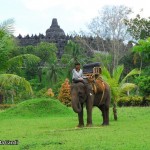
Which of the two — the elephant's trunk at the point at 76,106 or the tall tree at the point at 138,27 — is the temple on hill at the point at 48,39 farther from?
the elephant's trunk at the point at 76,106

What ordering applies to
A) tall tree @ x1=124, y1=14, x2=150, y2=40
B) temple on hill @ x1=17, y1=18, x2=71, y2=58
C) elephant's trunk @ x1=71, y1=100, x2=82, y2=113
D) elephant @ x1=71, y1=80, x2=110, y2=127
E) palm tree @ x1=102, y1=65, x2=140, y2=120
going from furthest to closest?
temple on hill @ x1=17, y1=18, x2=71, y2=58 → tall tree @ x1=124, y1=14, x2=150, y2=40 → palm tree @ x1=102, y1=65, x2=140, y2=120 → elephant @ x1=71, y1=80, x2=110, y2=127 → elephant's trunk @ x1=71, y1=100, x2=82, y2=113

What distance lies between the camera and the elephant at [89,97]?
11952mm

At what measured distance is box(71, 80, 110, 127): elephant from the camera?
11952mm

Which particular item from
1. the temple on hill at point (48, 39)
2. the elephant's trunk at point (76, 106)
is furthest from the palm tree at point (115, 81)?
the temple on hill at point (48, 39)

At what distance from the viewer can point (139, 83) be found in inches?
1045

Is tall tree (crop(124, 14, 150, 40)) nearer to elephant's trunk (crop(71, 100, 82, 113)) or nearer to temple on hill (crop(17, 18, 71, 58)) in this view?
temple on hill (crop(17, 18, 71, 58))

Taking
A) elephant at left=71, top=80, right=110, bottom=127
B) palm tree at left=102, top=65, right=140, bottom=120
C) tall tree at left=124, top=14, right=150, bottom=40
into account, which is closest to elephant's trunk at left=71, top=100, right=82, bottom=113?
elephant at left=71, top=80, right=110, bottom=127

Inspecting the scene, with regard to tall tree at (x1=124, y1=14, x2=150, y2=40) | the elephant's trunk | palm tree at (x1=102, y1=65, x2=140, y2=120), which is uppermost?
tall tree at (x1=124, y1=14, x2=150, y2=40)

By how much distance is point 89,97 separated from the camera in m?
12.3

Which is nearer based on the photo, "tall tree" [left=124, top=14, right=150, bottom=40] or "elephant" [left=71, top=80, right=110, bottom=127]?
"elephant" [left=71, top=80, right=110, bottom=127]

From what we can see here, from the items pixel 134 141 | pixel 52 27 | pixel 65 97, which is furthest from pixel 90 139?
pixel 52 27

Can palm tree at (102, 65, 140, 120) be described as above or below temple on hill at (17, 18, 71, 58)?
below

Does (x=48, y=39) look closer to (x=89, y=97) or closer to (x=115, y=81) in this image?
(x=115, y=81)

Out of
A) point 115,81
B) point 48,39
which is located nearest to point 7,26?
point 115,81
